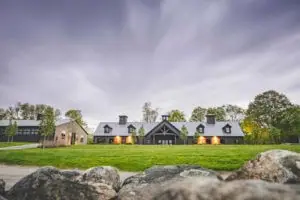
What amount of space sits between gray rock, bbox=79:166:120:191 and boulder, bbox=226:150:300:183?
11.8 feet

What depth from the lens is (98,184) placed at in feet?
24.7

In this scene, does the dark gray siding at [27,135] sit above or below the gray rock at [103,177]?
above

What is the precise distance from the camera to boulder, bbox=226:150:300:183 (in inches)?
198

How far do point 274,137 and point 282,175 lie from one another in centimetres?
5554

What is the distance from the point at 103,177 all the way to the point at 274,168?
15.0 ft

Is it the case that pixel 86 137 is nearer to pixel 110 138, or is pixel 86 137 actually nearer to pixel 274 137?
pixel 110 138

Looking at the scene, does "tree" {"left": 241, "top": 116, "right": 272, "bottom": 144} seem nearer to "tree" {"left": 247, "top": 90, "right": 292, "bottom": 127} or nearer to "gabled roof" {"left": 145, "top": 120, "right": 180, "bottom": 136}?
"gabled roof" {"left": 145, "top": 120, "right": 180, "bottom": 136}

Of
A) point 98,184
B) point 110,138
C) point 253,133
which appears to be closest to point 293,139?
point 253,133

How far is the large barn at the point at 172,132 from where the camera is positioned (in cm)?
5969

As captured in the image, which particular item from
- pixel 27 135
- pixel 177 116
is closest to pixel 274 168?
pixel 27 135

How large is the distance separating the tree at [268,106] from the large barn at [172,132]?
1565 cm

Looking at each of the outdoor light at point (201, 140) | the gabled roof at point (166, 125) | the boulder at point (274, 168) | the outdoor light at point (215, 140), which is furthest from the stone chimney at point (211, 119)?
the boulder at point (274, 168)

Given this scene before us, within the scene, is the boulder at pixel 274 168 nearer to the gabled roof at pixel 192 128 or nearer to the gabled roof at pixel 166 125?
the gabled roof at pixel 166 125

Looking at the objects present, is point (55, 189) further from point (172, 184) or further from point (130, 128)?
point (130, 128)
